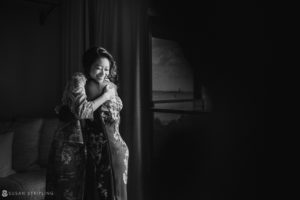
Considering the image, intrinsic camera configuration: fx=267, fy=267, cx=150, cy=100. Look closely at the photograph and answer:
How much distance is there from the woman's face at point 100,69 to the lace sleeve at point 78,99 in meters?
0.07

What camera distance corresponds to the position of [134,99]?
1631 mm

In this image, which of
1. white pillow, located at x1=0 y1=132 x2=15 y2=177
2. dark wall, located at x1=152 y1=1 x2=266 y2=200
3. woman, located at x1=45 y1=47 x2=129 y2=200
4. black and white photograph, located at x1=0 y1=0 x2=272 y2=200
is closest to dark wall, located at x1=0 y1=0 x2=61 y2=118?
black and white photograph, located at x1=0 y1=0 x2=272 y2=200

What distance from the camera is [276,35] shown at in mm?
1047

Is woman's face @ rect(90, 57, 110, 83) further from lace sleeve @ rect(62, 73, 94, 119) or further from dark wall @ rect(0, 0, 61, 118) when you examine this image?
dark wall @ rect(0, 0, 61, 118)

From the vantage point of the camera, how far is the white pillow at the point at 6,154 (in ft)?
5.46

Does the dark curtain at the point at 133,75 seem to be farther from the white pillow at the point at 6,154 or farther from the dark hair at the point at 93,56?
Answer: the white pillow at the point at 6,154

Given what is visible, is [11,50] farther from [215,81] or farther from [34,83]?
[215,81]

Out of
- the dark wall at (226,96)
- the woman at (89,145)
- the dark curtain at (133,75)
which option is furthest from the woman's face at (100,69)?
the dark wall at (226,96)

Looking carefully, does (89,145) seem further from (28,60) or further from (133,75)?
(28,60)

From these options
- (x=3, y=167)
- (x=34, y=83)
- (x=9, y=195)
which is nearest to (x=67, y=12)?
(x=34, y=83)

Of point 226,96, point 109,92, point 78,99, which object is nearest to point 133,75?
point 109,92

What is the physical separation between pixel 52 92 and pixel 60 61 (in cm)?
28

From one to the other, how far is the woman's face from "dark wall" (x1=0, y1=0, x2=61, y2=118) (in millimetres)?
1117

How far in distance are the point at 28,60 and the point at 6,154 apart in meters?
0.84
